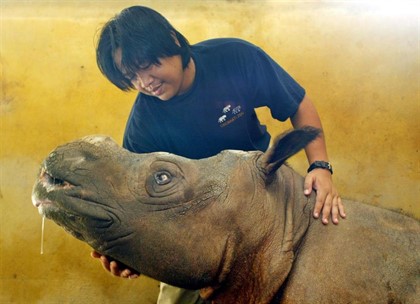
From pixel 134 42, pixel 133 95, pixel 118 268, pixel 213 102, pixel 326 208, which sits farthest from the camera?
pixel 133 95

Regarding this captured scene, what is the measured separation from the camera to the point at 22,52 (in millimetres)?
4988

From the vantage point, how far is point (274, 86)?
122 inches

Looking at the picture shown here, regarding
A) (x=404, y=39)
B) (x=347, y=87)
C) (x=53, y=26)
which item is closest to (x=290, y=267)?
(x=347, y=87)

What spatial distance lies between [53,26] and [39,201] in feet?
11.5

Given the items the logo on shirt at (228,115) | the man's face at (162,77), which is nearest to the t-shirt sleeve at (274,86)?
the logo on shirt at (228,115)

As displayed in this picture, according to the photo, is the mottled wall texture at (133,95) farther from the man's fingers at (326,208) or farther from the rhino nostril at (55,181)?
the rhino nostril at (55,181)

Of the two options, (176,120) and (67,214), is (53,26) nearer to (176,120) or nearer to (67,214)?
(176,120)

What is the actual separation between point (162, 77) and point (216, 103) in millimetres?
494

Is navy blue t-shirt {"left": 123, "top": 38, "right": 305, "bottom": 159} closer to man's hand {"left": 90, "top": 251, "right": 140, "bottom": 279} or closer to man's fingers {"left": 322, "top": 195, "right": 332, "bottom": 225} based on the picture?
man's fingers {"left": 322, "top": 195, "right": 332, "bottom": 225}

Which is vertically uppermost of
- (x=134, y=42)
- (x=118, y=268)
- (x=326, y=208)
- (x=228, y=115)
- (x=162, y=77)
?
(x=134, y=42)

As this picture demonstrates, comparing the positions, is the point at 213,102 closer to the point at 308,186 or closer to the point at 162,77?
the point at 162,77

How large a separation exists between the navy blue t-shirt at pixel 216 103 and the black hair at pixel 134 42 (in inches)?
14.4

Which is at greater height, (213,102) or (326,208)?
(213,102)

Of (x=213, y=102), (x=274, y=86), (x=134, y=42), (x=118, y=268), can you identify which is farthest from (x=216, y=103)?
(x=118, y=268)
